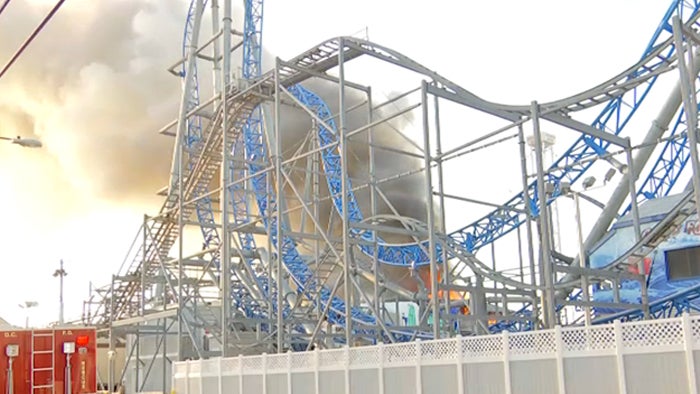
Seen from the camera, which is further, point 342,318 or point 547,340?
point 342,318

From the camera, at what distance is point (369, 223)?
27.0 metres

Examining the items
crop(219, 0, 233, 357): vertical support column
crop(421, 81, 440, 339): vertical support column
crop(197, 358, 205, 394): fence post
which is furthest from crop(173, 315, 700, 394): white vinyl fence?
crop(219, 0, 233, 357): vertical support column

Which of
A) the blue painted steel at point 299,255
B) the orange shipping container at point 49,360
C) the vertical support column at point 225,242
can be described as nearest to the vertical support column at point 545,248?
the blue painted steel at point 299,255

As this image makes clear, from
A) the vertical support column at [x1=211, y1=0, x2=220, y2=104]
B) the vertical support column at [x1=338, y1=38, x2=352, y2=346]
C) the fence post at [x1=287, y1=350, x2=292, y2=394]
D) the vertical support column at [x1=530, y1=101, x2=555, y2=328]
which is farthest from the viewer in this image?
the vertical support column at [x1=211, y1=0, x2=220, y2=104]

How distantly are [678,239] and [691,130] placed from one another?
17.9 m

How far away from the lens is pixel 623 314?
83.4ft

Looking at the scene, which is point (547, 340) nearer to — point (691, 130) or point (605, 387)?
point (605, 387)

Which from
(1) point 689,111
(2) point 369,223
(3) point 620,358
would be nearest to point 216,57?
(2) point 369,223

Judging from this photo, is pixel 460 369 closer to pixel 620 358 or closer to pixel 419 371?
pixel 419 371

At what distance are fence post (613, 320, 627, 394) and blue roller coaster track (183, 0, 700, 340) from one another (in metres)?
9.91

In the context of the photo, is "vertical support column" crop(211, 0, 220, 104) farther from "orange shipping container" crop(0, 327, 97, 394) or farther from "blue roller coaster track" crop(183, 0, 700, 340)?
"orange shipping container" crop(0, 327, 97, 394)

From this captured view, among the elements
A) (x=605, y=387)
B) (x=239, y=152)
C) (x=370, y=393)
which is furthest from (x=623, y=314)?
(x=239, y=152)

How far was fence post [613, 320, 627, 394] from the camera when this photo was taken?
45.1ft

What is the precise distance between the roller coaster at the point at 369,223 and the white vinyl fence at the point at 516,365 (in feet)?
5.53
